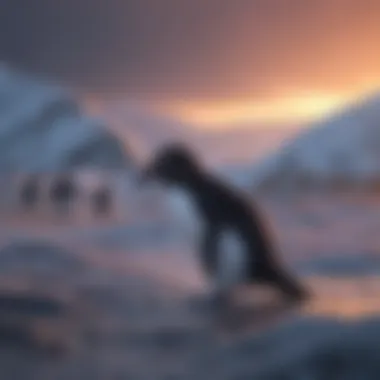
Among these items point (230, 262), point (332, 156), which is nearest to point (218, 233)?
point (230, 262)

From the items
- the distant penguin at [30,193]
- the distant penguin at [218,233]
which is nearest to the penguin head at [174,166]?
the distant penguin at [218,233]

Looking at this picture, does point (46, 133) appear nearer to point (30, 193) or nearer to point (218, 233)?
point (30, 193)

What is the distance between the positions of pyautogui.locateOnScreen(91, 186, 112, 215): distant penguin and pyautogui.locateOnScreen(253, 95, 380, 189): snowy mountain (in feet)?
0.50

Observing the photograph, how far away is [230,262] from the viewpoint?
2.59 ft

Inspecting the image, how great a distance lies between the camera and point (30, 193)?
31.3 inches

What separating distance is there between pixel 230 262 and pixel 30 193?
22 cm

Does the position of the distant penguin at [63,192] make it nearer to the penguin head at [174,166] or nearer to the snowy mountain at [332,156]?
the penguin head at [174,166]

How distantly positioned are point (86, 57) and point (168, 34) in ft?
0.30

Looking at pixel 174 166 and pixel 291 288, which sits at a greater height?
pixel 174 166

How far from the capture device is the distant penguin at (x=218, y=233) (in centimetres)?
79

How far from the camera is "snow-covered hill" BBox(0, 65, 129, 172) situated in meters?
0.79

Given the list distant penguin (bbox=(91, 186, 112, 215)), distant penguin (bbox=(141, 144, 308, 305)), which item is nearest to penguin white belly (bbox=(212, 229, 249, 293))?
distant penguin (bbox=(141, 144, 308, 305))

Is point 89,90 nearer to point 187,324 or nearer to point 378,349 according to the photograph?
point 187,324

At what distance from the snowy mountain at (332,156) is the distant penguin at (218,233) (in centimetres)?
4
